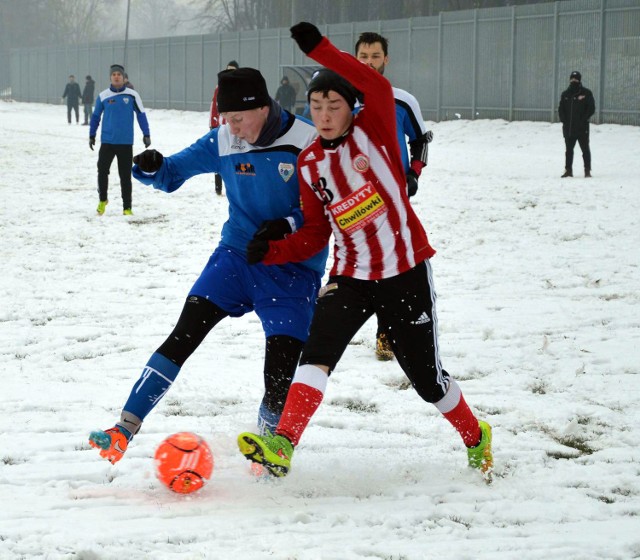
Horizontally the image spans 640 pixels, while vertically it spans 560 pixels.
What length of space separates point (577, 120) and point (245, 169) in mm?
13195

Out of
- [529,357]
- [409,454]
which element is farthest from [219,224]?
[409,454]

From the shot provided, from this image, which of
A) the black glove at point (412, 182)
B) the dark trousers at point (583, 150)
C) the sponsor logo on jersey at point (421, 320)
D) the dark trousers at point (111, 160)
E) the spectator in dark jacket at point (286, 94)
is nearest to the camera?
the sponsor logo on jersey at point (421, 320)

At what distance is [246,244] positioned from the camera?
4.41m

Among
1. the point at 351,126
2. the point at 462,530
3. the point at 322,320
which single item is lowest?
the point at 462,530

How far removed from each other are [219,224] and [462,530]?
869cm

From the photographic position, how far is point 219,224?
12031mm

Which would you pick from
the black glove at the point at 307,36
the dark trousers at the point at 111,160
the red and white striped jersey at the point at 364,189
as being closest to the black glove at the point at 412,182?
the red and white striped jersey at the point at 364,189

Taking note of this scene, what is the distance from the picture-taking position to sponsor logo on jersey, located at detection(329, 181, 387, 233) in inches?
156

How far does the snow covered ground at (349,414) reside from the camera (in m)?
3.66

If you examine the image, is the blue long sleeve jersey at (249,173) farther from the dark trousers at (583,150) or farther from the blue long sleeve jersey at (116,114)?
the dark trousers at (583,150)

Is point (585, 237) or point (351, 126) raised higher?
point (351, 126)

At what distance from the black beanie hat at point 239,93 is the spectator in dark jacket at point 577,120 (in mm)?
13000

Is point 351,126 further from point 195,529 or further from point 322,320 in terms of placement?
point 195,529

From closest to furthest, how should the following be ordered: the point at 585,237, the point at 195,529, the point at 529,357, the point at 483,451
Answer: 1. the point at 195,529
2. the point at 483,451
3. the point at 529,357
4. the point at 585,237
